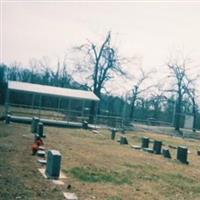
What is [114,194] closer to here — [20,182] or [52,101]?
[20,182]

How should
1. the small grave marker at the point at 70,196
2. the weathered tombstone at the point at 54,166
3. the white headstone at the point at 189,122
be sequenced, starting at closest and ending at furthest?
the small grave marker at the point at 70,196, the weathered tombstone at the point at 54,166, the white headstone at the point at 189,122

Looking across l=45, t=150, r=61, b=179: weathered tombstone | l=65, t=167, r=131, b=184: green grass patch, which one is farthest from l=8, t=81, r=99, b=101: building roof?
l=45, t=150, r=61, b=179: weathered tombstone

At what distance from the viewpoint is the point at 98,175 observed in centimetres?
1255

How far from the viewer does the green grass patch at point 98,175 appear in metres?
11.9

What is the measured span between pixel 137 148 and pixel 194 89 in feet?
128

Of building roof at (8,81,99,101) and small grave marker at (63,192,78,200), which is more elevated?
building roof at (8,81,99,101)

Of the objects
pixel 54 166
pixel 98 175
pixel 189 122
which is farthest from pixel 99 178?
pixel 189 122

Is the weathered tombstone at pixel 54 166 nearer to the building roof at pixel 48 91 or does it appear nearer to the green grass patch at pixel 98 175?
the green grass patch at pixel 98 175

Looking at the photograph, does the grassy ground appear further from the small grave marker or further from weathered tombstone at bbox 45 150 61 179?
weathered tombstone at bbox 45 150 61 179

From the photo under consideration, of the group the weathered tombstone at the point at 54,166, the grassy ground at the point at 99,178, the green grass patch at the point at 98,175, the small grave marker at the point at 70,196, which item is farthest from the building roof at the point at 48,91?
the small grave marker at the point at 70,196

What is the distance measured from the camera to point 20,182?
402 inches

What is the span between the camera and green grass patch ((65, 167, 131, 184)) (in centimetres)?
1189

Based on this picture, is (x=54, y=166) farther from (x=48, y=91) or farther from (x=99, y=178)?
(x=48, y=91)

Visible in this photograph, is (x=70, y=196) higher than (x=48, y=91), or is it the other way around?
(x=48, y=91)
